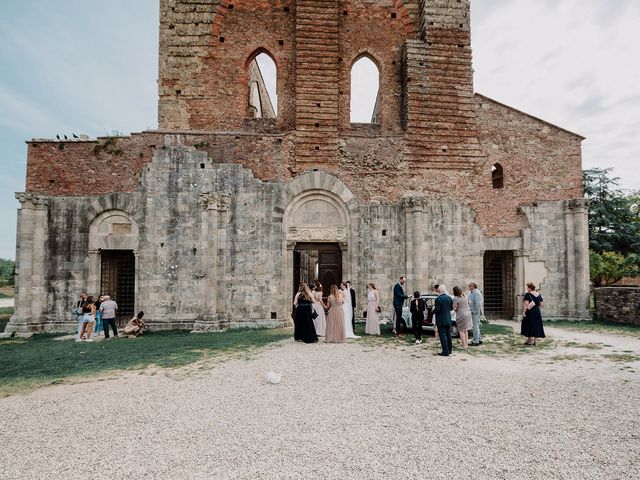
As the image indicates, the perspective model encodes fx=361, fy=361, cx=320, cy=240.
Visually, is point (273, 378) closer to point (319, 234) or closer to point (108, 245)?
point (319, 234)

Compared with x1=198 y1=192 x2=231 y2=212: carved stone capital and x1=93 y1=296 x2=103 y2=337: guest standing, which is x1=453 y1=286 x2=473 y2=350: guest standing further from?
x1=93 y1=296 x2=103 y2=337: guest standing

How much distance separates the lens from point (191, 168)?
1365cm

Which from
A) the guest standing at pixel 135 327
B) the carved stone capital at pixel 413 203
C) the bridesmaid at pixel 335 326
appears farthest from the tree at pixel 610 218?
the guest standing at pixel 135 327

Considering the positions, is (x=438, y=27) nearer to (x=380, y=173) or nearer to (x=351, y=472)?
(x=380, y=173)

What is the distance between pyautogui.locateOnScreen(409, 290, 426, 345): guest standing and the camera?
10208mm

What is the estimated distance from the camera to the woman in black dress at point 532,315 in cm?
962

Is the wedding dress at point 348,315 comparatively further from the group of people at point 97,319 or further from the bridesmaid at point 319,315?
the group of people at point 97,319

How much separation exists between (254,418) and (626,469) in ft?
13.9

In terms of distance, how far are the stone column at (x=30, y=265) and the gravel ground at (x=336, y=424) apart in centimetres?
825

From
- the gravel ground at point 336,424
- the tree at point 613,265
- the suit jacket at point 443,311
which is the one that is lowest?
the gravel ground at point 336,424

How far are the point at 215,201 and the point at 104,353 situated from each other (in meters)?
6.10

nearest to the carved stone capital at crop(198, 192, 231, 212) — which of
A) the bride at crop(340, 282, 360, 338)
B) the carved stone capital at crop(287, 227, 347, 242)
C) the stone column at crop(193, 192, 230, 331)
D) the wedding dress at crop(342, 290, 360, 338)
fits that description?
the stone column at crop(193, 192, 230, 331)

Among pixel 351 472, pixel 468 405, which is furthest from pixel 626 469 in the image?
pixel 351 472

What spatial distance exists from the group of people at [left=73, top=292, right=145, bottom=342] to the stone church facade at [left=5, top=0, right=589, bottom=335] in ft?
3.05
